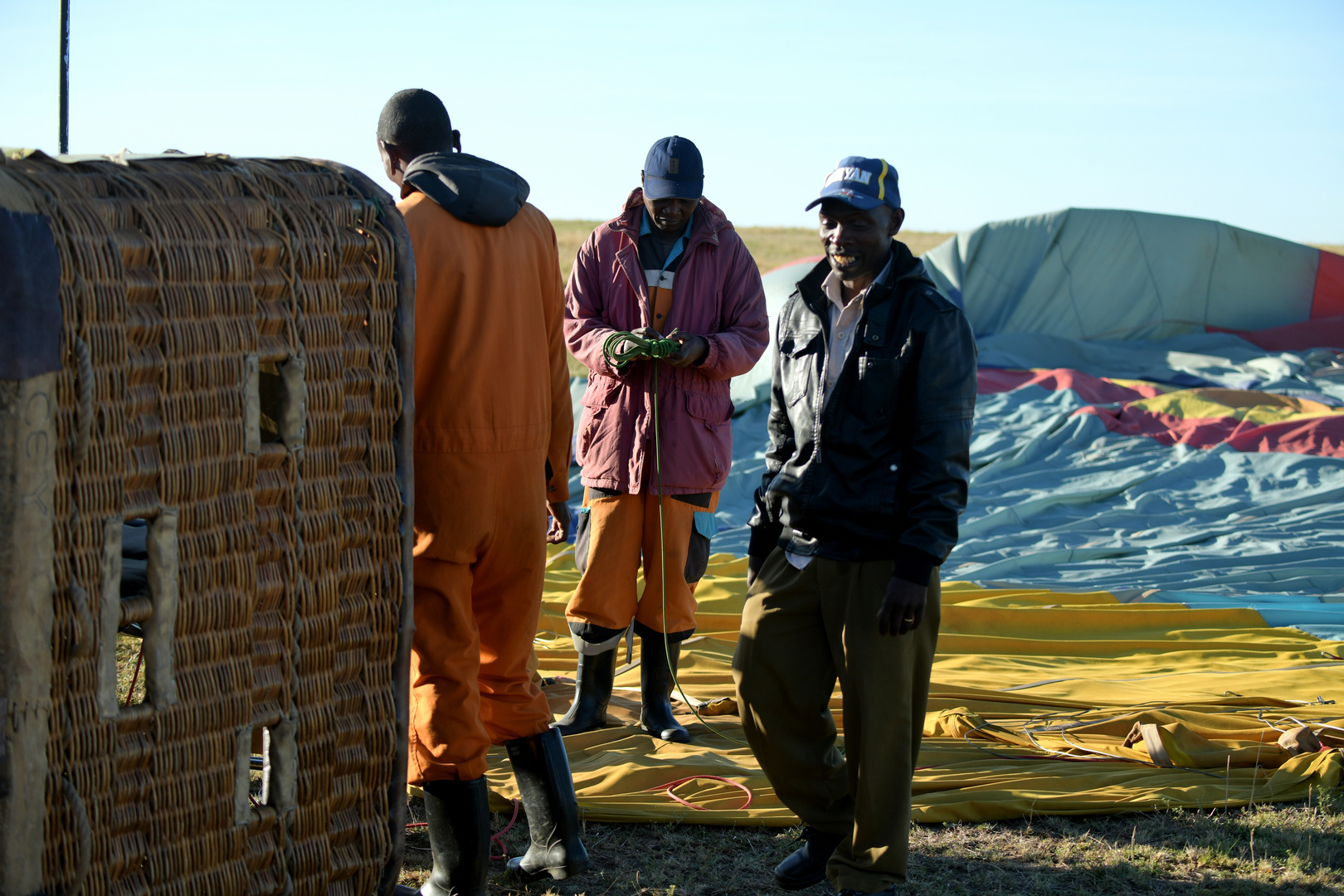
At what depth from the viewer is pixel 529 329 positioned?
274cm

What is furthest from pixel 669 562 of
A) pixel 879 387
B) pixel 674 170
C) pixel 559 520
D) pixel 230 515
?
pixel 230 515

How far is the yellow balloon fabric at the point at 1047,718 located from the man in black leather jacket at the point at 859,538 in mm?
522

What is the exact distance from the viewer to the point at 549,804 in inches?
111

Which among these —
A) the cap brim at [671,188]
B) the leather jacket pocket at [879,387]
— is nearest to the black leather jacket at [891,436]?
the leather jacket pocket at [879,387]

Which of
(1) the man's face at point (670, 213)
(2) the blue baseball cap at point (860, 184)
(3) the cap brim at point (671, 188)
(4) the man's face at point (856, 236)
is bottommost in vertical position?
(4) the man's face at point (856, 236)

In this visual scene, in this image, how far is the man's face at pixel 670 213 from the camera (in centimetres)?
386

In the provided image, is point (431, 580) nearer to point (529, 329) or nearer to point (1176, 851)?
point (529, 329)

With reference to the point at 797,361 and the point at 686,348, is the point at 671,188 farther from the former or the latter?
the point at 797,361

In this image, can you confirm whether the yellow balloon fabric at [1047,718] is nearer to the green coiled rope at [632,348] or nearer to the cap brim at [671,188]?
the green coiled rope at [632,348]

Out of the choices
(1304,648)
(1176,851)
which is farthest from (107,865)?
(1304,648)

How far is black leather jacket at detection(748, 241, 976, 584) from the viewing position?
8.51 ft

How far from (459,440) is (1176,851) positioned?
2.10m

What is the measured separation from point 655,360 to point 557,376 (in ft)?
2.97

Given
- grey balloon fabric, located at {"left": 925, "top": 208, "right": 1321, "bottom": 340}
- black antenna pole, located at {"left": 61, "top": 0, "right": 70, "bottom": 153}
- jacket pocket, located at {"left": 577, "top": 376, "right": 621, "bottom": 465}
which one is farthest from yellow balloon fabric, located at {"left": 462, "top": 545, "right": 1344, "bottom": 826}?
grey balloon fabric, located at {"left": 925, "top": 208, "right": 1321, "bottom": 340}
